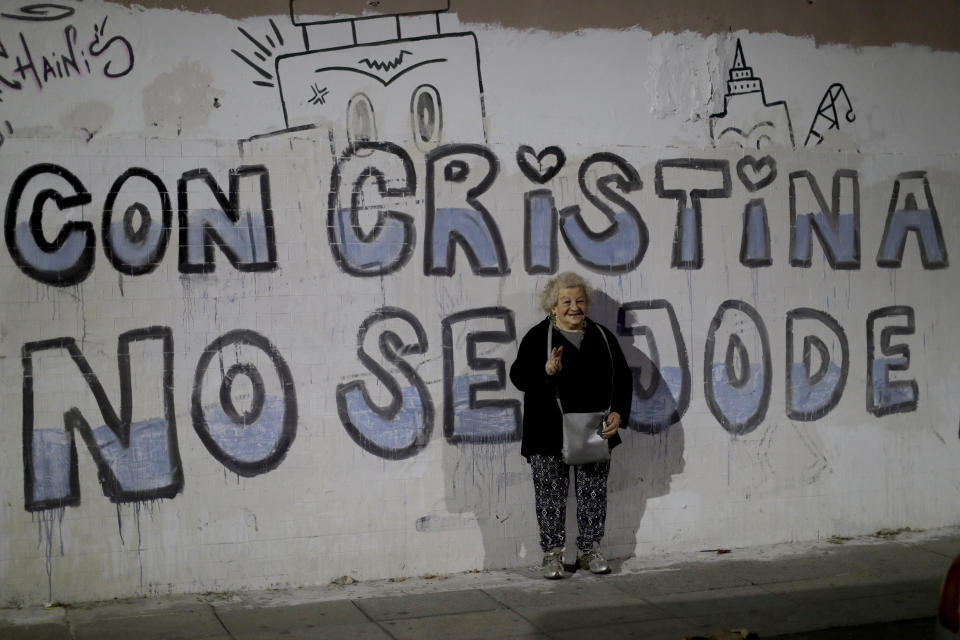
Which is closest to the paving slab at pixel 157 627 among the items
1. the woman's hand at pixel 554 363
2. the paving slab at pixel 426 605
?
the paving slab at pixel 426 605

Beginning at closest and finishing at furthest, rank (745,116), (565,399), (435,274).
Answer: (565,399) → (435,274) → (745,116)

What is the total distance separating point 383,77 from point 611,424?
2488 millimetres

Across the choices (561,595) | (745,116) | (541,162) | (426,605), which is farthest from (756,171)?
(426,605)

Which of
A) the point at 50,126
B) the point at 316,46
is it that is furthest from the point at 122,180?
the point at 316,46

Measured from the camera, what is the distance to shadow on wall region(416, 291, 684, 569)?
6.97 meters

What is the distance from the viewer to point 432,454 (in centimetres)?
692

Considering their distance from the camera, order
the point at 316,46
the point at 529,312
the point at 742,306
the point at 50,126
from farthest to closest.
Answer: the point at 742,306 → the point at 529,312 → the point at 316,46 → the point at 50,126

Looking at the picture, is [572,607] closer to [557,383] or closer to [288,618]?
[557,383]

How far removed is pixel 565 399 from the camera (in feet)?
21.9

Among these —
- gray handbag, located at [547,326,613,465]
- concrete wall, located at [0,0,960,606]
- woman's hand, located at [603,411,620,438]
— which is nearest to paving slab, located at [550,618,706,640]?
gray handbag, located at [547,326,613,465]

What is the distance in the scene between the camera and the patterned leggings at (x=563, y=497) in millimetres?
6793

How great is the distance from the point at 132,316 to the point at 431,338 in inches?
69.0

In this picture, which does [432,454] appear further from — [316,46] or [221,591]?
[316,46]

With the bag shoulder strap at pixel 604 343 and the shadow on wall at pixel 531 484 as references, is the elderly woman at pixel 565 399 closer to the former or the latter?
the bag shoulder strap at pixel 604 343
